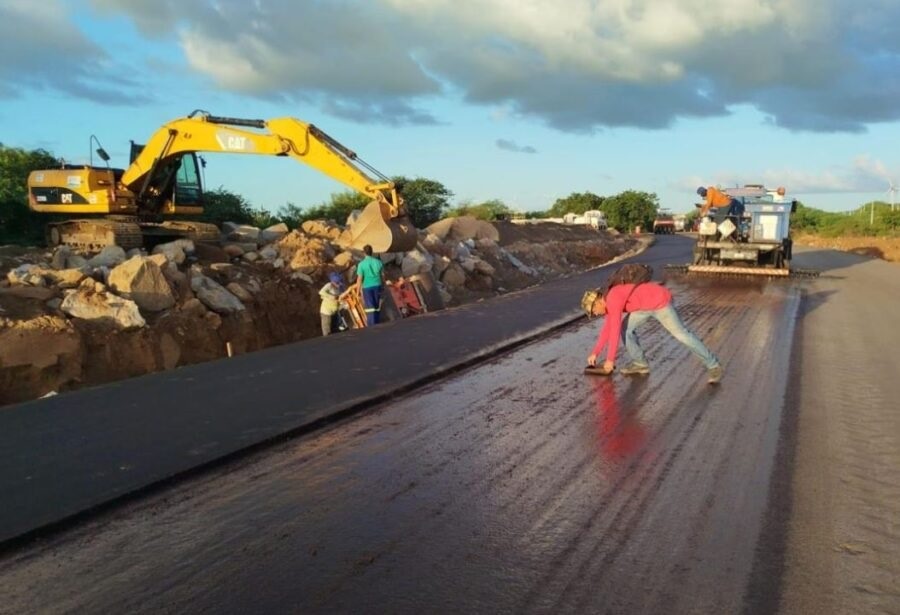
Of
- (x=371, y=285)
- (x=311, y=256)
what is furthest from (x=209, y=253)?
(x=371, y=285)

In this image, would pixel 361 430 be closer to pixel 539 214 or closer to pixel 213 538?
pixel 213 538

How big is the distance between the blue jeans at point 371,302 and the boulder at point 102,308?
169 inches

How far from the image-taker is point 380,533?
4199 millimetres

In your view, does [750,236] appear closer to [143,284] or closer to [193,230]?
[193,230]

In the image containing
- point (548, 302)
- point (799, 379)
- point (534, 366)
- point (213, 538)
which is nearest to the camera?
point (213, 538)

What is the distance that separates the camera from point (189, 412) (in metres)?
A: 6.85

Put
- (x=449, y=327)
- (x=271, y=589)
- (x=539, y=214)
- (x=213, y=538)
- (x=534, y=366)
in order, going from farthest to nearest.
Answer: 1. (x=539, y=214)
2. (x=449, y=327)
3. (x=534, y=366)
4. (x=213, y=538)
5. (x=271, y=589)

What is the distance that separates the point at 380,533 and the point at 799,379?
580 centimetres

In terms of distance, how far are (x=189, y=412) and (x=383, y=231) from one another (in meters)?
11.9

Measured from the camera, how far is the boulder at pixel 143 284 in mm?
14898

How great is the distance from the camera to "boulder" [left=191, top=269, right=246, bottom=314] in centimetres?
1620

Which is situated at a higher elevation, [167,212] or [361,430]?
[167,212]

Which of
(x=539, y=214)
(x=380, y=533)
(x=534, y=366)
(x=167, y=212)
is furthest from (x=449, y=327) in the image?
(x=539, y=214)

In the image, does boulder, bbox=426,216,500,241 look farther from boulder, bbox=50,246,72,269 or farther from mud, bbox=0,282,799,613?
mud, bbox=0,282,799,613
